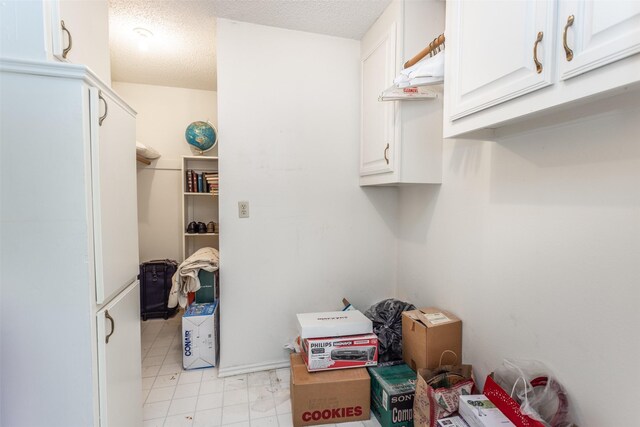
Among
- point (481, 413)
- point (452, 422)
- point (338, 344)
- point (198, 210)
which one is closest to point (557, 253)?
point (481, 413)

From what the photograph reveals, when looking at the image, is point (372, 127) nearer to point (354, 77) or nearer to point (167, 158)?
point (354, 77)

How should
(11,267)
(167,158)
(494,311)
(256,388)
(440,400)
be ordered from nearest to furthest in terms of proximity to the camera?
(11,267), (440,400), (494,311), (256,388), (167,158)

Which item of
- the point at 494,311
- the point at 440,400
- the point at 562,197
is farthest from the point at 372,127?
the point at 440,400

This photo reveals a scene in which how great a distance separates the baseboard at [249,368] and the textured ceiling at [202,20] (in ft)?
8.28

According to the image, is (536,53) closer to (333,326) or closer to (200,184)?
(333,326)

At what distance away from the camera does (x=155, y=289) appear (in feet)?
10.2

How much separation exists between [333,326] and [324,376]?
0.91 ft

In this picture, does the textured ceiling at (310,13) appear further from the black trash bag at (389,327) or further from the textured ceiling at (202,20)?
the black trash bag at (389,327)

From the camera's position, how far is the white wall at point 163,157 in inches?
131

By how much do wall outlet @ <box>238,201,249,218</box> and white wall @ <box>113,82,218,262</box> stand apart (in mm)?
1635

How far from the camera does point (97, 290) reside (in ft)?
3.40

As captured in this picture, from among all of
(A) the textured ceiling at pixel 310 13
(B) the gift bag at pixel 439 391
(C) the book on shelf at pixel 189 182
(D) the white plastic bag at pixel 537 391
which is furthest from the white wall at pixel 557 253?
(C) the book on shelf at pixel 189 182

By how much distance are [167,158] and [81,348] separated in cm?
280

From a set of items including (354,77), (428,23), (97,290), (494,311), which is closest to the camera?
(97,290)
